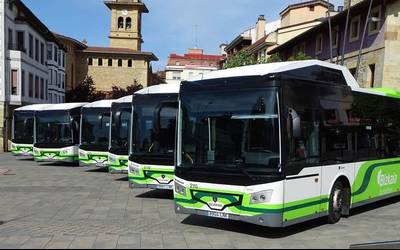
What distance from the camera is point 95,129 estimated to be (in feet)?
72.5

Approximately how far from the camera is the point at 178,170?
9398 mm

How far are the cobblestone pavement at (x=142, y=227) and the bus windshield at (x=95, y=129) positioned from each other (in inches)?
275

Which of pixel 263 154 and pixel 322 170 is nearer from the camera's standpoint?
pixel 263 154

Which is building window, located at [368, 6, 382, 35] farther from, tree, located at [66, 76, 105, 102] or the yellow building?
the yellow building

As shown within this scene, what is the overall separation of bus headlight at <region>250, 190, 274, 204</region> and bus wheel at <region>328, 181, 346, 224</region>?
2094 millimetres

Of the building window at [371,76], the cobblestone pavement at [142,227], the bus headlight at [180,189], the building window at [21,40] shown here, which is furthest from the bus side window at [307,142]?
the building window at [21,40]

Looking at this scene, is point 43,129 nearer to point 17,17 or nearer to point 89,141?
point 89,141

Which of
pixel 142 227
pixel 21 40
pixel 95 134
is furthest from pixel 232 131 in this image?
pixel 21 40

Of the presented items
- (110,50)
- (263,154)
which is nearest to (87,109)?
(263,154)

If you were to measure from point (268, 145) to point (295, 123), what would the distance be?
61cm

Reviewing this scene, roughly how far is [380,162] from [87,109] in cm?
1413

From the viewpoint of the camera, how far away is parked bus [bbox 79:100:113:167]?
70.1 feet

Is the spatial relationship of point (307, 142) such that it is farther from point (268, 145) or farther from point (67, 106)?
point (67, 106)

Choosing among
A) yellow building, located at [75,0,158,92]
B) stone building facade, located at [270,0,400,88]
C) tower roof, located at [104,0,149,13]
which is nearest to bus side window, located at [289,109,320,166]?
stone building facade, located at [270,0,400,88]
